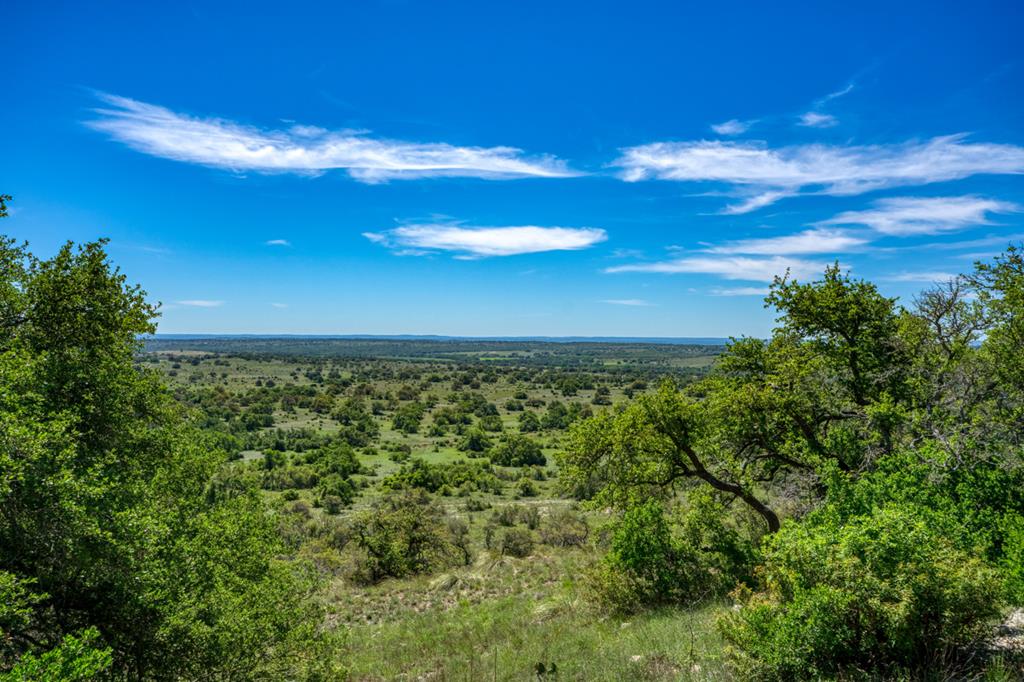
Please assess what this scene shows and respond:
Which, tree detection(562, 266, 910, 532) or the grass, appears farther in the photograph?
tree detection(562, 266, 910, 532)

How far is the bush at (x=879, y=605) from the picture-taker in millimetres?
6180

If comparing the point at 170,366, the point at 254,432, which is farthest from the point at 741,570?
the point at 170,366

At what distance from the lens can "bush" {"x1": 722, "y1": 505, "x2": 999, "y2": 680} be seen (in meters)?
6.18

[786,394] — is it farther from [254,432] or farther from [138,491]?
[254,432]

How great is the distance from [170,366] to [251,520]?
440 feet

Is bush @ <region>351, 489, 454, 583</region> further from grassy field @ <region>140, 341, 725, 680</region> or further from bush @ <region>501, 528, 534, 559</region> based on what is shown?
bush @ <region>501, 528, 534, 559</region>

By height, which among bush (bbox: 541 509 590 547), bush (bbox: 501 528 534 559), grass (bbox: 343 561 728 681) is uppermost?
grass (bbox: 343 561 728 681)

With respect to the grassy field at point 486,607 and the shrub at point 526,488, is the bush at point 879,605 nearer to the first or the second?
the grassy field at point 486,607

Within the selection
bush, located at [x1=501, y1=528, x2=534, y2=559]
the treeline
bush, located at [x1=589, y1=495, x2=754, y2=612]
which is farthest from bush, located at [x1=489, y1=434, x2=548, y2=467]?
the treeline

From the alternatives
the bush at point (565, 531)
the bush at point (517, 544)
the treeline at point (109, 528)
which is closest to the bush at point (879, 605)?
the treeline at point (109, 528)

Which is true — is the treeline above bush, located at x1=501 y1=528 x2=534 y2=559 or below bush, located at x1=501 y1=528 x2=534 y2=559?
above

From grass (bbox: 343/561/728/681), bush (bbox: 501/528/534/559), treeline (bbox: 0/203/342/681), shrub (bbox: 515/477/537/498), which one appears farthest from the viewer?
shrub (bbox: 515/477/537/498)

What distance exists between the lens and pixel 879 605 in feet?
20.1

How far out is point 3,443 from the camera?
6746 mm
